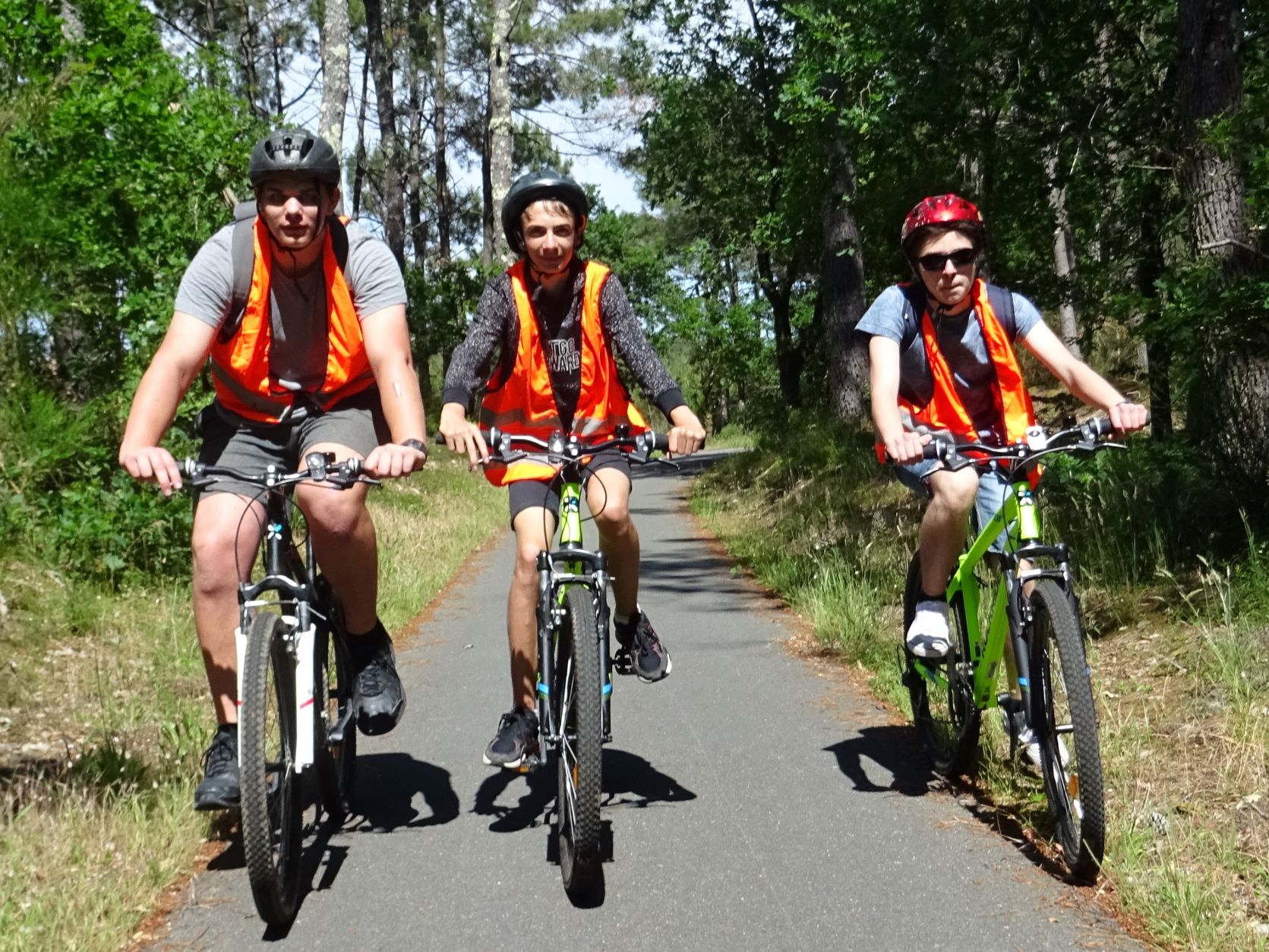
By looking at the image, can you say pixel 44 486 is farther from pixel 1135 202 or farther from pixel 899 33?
pixel 1135 202

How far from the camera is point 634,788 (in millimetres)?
5293

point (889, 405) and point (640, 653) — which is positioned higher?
point (889, 405)

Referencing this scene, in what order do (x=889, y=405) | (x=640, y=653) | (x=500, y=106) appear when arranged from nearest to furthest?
(x=889, y=405) → (x=640, y=653) → (x=500, y=106)

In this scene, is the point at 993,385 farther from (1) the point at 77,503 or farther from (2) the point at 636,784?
(1) the point at 77,503

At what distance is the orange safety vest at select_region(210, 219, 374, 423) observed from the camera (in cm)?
438

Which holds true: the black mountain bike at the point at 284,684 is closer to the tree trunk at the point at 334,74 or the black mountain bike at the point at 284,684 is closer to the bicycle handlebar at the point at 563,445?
the bicycle handlebar at the point at 563,445

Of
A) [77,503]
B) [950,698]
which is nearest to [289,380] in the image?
[950,698]

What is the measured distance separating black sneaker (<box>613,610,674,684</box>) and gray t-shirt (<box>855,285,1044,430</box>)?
1339 millimetres

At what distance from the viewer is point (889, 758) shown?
5586 millimetres

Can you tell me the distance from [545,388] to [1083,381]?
181 centimetres

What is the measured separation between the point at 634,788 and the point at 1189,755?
1952 mm

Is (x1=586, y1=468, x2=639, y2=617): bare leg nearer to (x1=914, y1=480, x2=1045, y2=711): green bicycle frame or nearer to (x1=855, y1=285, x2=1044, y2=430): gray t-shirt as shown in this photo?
(x1=855, y1=285, x2=1044, y2=430): gray t-shirt

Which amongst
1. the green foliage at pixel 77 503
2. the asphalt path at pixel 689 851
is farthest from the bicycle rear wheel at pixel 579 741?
the green foliage at pixel 77 503

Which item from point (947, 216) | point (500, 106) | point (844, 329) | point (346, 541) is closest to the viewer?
point (346, 541)
